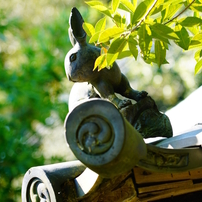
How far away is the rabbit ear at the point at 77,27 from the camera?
1512mm

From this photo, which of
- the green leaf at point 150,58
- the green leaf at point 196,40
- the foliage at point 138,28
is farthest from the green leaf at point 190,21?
the green leaf at point 150,58

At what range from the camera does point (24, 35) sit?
10188mm

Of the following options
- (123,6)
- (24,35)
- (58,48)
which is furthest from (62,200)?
(24,35)

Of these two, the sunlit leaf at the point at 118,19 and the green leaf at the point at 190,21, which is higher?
the sunlit leaf at the point at 118,19

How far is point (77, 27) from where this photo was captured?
1.54 meters

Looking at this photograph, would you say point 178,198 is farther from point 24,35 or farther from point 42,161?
point 24,35

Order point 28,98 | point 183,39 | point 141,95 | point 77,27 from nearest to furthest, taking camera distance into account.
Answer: point 183,39, point 77,27, point 141,95, point 28,98

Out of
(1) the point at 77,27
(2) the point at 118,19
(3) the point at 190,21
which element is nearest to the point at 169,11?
(3) the point at 190,21

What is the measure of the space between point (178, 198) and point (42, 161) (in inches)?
155

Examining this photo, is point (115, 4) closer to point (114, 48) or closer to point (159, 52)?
point (114, 48)

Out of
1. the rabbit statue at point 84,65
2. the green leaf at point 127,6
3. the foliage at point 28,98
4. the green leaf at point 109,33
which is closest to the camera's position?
the green leaf at point 109,33

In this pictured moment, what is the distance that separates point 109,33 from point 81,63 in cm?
26

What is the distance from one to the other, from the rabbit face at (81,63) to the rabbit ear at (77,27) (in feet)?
Result: 0.10

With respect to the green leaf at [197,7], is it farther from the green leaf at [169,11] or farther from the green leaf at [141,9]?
the green leaf at [141,9]
